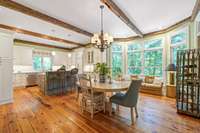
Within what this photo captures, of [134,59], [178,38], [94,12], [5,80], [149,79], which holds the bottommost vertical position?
[149,79]

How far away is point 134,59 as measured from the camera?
6.39 meters

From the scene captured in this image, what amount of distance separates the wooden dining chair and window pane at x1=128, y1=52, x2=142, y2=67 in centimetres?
376

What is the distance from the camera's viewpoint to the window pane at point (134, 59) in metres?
6.20

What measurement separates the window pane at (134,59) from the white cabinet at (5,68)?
540cm

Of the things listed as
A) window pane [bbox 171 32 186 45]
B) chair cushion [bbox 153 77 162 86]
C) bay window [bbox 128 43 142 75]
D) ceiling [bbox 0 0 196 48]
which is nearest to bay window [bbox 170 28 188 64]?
window pane [bbox 171 32 186 45]

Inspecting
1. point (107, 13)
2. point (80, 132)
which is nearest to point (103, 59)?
point (107, 13)

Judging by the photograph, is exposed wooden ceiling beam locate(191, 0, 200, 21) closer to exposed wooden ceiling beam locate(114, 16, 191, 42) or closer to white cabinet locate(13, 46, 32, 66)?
exposed wooden ceiling beam locate(114, 16, 191, 42)

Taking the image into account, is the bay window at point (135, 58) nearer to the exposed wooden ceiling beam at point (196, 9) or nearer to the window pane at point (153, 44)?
the window pane at point (153, 44)

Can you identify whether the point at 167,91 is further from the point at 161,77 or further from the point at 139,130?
the point at 139,130

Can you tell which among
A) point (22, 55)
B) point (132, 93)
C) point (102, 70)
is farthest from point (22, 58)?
point (132, 93)

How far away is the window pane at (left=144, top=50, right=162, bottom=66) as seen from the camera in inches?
212

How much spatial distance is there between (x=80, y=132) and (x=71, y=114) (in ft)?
2.88

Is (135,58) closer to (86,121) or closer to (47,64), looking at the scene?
(86,121)

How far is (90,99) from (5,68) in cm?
297
